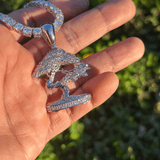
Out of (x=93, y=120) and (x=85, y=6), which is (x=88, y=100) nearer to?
(x=93, y=120)

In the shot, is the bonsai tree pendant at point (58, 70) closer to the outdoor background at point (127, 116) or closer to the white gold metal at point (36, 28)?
the white gold metal at point (36, 28)

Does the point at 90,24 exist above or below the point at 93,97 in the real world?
above

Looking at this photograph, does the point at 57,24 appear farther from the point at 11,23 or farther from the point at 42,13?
the point at 11,23

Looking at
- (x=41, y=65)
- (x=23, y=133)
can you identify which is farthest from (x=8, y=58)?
(x=23, y=133)

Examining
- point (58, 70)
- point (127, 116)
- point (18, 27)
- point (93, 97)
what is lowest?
point (127, 116)

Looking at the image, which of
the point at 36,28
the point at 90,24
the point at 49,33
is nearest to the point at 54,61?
the point at 49,33

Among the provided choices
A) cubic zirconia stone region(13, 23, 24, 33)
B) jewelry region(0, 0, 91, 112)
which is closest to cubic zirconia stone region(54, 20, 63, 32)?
jewelry region(0, 0, 91, 112)

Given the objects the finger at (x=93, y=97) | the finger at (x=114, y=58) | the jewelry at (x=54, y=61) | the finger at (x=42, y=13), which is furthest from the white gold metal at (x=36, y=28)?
the finger at (x=93, y=97)
